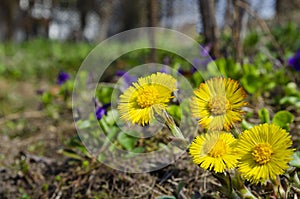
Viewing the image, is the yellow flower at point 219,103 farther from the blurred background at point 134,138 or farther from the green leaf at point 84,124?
the green leaf at point 84,124

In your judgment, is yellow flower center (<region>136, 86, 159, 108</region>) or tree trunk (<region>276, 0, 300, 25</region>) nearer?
yellow flower center (<region>136, 86, 159, 108</region>)

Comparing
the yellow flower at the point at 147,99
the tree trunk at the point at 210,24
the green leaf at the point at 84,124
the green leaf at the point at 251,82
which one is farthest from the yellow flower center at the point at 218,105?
the tree trunk at the point at 210,24

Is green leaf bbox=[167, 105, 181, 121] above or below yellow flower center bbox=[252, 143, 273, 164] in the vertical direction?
above

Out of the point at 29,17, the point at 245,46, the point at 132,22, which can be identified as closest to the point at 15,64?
the point at 245,46

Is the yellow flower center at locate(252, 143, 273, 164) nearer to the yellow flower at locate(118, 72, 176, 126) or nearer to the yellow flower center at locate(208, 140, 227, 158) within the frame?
the yellow flower center at locate(208, 140, 227, 158)

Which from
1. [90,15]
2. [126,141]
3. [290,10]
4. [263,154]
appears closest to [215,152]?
[263,154]

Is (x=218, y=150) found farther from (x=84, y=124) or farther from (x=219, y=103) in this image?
(x=84, y=124)

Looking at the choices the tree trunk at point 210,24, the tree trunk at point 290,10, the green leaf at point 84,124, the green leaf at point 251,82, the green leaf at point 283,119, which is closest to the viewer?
the green leaf at point 283,119

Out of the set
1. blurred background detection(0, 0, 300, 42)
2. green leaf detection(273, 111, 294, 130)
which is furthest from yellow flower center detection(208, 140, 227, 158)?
blurred background detection(0, 0, 300, 42)
